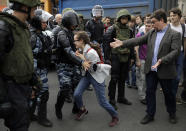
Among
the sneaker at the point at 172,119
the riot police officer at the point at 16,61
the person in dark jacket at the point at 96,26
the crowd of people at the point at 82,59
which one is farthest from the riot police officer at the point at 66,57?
the person in dark jacket at the point at 96,26

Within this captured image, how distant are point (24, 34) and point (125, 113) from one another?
2.67 m

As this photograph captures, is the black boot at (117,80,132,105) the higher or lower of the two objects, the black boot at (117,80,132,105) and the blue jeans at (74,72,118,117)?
the lower

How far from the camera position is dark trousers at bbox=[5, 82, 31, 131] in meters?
2.06

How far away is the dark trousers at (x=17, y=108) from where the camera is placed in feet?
6.76

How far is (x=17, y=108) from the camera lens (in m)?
2.07

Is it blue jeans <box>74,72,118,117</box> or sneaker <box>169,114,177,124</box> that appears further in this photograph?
sneaker <box>169,114,177,124</box>

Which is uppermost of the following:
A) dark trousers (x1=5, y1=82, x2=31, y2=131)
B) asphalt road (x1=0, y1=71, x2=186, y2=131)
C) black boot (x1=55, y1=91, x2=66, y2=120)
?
dark trousers (x1=5, y1=82, x2=31, y2=131)

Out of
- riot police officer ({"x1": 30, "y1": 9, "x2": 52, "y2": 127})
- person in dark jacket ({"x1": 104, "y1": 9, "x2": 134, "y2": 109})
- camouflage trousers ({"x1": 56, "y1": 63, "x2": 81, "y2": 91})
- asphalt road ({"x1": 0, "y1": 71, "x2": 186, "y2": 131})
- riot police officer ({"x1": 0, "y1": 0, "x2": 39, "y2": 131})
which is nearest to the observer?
riot police officer ({"x1": 0, "y1": 0, "x2": 39, "y2": 131})

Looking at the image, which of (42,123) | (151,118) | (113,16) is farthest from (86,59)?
(113,16)

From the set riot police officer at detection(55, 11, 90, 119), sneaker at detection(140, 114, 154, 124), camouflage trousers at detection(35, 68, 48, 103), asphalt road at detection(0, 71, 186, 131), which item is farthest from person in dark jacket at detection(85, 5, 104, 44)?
sneaker at detection(140, 114, 154, 124)

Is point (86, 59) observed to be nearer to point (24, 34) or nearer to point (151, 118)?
point (24, 34)

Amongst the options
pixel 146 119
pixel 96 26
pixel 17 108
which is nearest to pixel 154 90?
pixel 146 119

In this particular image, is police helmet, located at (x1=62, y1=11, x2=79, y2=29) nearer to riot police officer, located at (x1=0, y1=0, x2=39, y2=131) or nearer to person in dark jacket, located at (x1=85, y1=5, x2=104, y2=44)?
riot police officer, located at (x1=0, y1=0, x2=39, y2=131)

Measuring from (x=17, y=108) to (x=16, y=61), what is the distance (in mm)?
450
